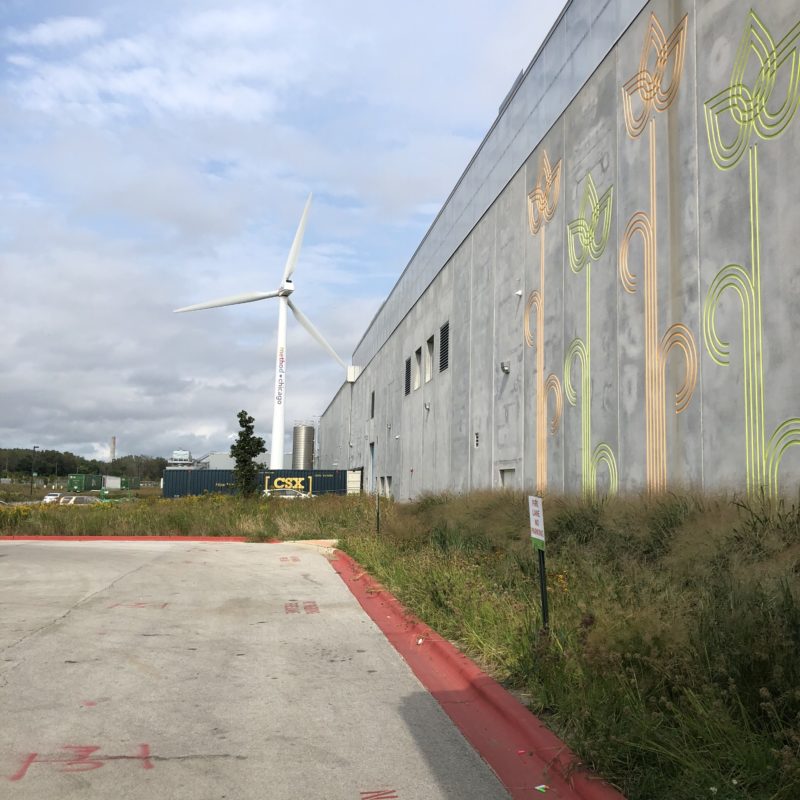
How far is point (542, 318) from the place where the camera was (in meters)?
18.6

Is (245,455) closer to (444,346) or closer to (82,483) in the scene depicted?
(444,346)

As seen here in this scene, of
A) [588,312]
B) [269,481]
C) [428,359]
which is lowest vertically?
[269,481]

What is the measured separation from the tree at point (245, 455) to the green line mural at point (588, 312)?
936 inches

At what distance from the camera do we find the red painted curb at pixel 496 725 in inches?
181

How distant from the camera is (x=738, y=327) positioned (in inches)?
421

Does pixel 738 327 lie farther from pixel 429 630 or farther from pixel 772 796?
pixel 772 796

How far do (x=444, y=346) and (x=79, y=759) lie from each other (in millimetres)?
26128

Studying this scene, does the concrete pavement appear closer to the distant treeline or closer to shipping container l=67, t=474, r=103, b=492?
shipping container l=67, t=474, r=103, b=492

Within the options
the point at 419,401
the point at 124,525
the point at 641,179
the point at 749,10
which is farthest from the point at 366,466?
the point at 749,10

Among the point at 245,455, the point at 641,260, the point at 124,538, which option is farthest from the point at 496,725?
the point at 245,455

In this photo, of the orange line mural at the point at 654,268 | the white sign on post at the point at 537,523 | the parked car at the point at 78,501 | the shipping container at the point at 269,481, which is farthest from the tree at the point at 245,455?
the white sign on post at the point at 537,523

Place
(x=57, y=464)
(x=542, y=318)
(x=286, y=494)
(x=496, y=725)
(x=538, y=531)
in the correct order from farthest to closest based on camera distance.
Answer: (x=57, y=464) < (x=286, y=494) < (x=542, y=318) < (x=538, y=531) < (x=496, y=725)

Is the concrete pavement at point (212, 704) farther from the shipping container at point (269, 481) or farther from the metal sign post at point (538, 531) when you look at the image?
the shipping container at point (269, 481)

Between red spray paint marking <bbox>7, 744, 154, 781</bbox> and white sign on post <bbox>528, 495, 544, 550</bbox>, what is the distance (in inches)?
142
